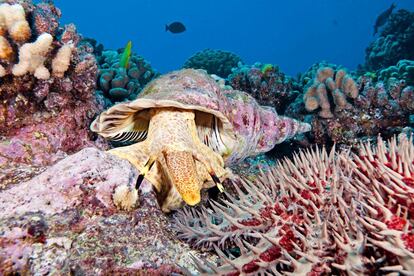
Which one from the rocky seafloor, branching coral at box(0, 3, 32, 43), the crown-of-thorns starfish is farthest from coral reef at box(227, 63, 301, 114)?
branching coral at box(0, 3, 32, 43)

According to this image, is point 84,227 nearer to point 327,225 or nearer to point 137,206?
point 137,206

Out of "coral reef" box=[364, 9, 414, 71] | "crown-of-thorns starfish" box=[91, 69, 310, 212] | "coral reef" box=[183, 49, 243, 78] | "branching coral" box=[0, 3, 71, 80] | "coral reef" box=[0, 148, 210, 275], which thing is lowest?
"coral reef" box=[0, 148, 210, 275]

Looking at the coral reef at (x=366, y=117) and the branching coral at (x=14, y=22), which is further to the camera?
the coral reef at (x=366, y=117)

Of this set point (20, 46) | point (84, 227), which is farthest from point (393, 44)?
point (84, 227)

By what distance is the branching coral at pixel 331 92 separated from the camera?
4691 mm

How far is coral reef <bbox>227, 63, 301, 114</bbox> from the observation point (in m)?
5.68

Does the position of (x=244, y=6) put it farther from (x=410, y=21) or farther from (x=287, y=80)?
(x=287, y=80)

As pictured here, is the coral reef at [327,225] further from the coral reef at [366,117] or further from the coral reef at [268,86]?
the coral reef at [268,86]

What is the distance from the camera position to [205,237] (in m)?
2.04

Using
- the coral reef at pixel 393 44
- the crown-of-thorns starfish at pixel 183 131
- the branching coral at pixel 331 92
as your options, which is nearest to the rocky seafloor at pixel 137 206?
the crown-of-thorns starfish at pixel 183 131

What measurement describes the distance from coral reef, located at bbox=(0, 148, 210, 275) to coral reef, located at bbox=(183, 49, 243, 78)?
10182 mm

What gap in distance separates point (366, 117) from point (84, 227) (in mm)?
4279

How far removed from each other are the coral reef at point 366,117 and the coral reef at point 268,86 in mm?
1092

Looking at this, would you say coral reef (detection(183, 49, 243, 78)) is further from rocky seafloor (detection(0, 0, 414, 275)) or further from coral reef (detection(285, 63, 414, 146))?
rocky seafloor (detection(0, 0, 414, 275))
